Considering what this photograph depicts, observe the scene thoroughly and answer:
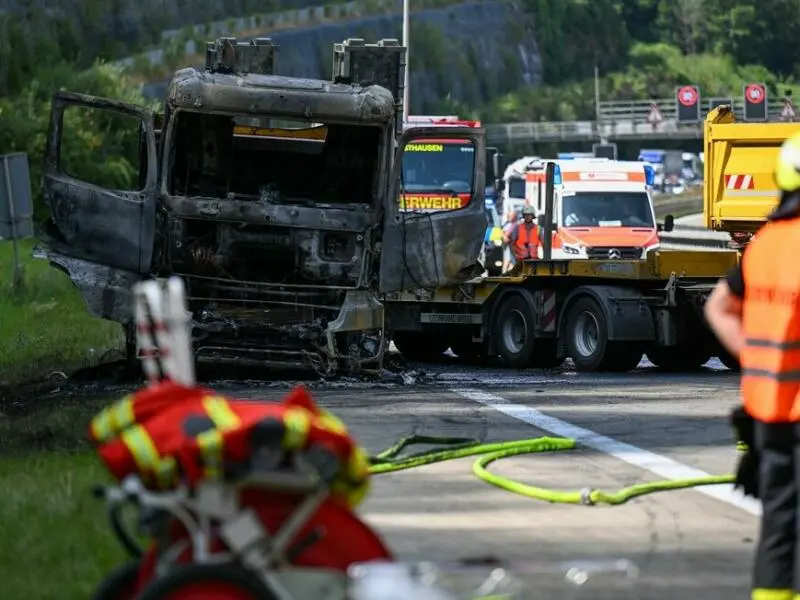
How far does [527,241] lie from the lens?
32.9 m

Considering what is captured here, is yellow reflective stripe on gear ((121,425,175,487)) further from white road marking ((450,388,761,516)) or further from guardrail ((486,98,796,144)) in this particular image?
guardrail ((486,98,796,144))

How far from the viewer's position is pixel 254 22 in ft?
356

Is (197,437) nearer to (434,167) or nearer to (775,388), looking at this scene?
(775,388)

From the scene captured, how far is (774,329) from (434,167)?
2471 cm

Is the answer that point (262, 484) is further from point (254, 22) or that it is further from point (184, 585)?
point (254, 22)

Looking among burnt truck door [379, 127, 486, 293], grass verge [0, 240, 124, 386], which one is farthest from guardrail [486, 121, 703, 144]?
burnt truck door [379, 127, 486, 293]

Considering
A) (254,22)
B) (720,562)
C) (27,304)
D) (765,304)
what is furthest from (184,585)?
(254,22)

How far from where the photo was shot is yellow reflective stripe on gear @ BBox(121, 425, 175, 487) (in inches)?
229

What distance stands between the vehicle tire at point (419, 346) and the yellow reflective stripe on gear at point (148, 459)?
17371 mm

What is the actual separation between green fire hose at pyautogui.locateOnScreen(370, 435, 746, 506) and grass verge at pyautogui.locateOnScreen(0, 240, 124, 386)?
24.7 feet

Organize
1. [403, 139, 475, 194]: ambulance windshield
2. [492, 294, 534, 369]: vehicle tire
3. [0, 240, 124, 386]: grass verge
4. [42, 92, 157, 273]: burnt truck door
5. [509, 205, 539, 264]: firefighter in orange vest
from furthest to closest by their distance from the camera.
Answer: [509, 205, 539, 264]: firefighter in orange vest, [403, 139, 475, 194]: ambulance windshield, [492, 294, 534, 369]: vehicle tire, [0, 240, 124, 386]: grass verge, [42, 92, 157, 273]: burnt truck door

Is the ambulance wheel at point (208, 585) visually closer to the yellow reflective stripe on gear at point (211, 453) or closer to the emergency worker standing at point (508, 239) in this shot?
the yellow reflective stripe on gear at point (211, 453)

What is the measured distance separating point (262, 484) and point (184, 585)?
366mm

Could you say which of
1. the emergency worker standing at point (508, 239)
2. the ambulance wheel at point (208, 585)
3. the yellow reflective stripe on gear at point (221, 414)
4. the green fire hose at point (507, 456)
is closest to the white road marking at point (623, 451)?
the green fire hose at point (507, 456)
